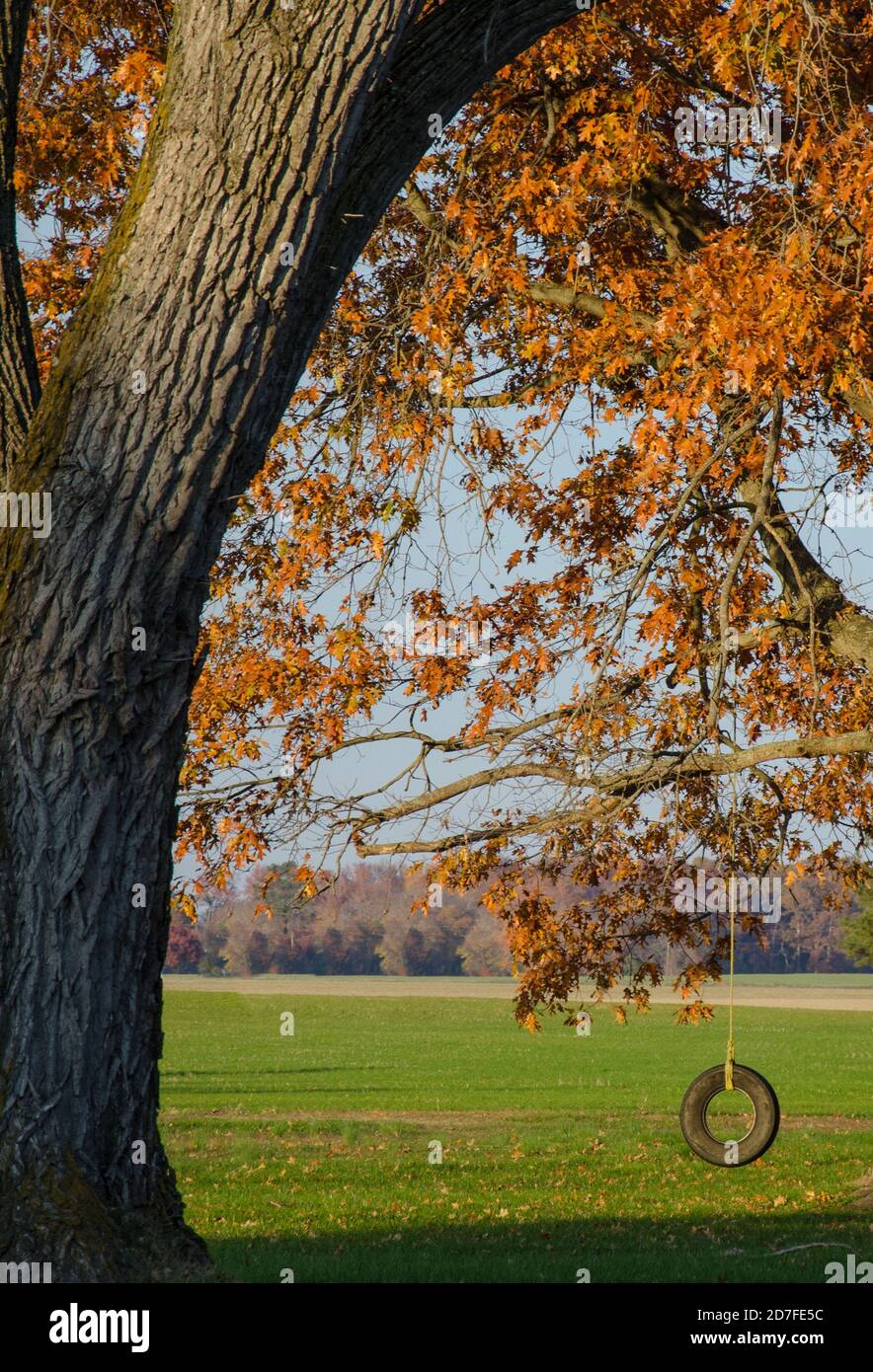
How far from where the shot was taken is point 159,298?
5.08 m

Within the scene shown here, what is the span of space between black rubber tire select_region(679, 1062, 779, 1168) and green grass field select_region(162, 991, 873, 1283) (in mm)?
680

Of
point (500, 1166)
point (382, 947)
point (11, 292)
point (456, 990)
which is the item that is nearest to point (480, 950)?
point (382, 947)

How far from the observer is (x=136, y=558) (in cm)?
504

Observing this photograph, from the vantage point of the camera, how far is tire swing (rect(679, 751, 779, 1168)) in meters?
10.3

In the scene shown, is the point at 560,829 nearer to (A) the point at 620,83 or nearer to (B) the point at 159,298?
(A) the point at 620,83

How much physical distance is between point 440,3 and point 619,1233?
9.39 meters

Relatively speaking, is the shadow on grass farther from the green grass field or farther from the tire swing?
the tire swing

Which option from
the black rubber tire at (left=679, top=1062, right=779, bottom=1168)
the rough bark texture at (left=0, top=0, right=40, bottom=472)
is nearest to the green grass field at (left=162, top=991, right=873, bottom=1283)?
the black rubber tire at (left=679, top=1062, right=779, bottom=1168)

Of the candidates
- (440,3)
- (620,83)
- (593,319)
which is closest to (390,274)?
(593,319)

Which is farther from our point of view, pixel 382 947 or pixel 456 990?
pixel 382 947

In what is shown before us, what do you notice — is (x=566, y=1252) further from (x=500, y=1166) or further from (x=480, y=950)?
(x=480, y=950)

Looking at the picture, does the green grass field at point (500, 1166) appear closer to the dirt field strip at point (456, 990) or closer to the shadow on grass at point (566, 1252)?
the shadow on grass at point (566, 1252)

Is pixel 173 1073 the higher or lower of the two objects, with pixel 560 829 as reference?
lower

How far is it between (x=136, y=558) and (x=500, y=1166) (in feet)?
44.2
